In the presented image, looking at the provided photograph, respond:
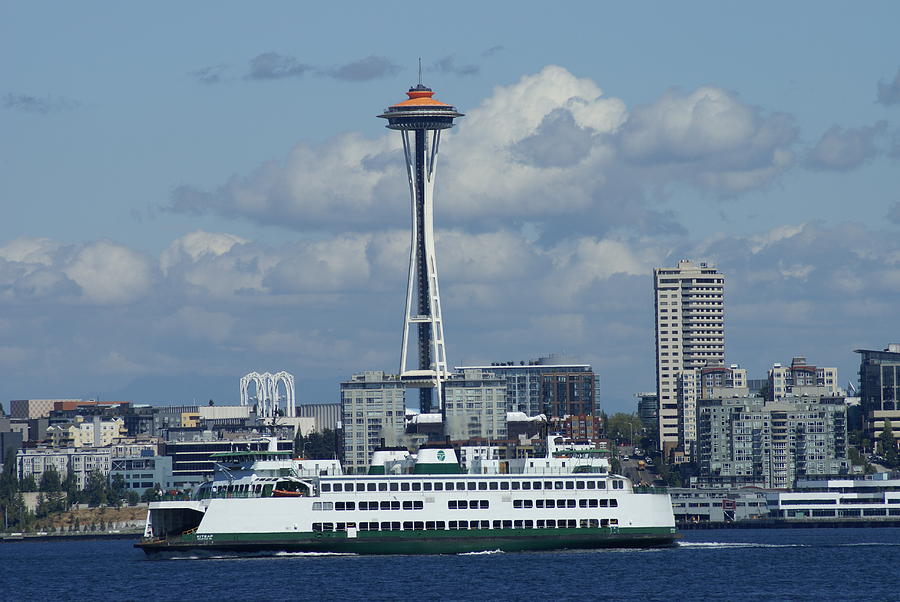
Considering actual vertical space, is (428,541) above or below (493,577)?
above

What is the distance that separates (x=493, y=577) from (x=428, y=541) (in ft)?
43.9

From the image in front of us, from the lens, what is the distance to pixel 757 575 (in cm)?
11100

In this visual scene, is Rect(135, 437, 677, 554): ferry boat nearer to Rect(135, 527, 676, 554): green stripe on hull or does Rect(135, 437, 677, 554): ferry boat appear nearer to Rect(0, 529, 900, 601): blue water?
Rect(135, 527, 676, 554): green stripe on hull

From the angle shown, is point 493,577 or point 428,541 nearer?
point 493,577

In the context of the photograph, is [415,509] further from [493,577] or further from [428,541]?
[493,577]

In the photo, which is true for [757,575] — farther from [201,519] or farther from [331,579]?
[201,519]

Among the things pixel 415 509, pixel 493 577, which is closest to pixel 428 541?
pixel 415 509

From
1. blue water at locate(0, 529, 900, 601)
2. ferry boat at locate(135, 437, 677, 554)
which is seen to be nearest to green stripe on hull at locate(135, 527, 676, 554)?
ferry boat at locate(135, 437, 677, 554)

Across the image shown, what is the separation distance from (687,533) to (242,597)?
10000 cm

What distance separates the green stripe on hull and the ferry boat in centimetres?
6

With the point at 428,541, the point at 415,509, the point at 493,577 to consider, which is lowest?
the point at 493,577

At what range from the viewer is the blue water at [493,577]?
3890 inches

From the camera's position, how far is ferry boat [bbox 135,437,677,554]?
11594cm

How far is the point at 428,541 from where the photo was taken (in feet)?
388
